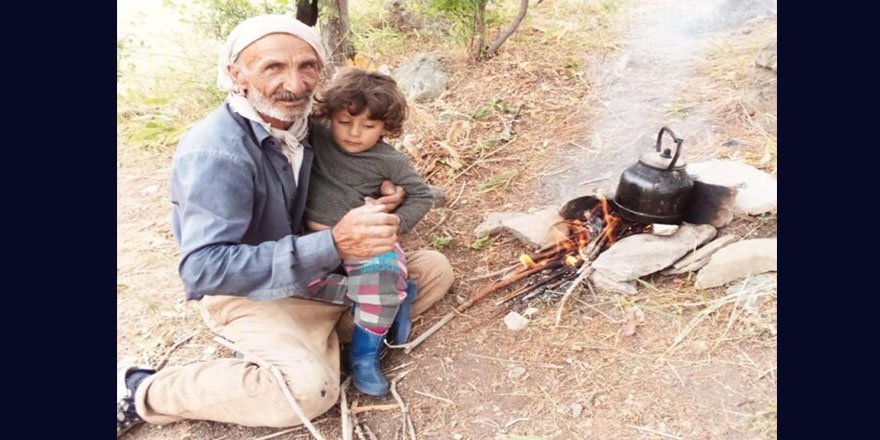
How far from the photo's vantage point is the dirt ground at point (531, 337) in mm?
2451

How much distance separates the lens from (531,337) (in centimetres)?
293

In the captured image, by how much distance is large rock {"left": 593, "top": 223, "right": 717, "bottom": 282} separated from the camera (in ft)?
10.1

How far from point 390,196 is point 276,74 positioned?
0.78 m

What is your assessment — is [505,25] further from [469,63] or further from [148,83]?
[148,83]

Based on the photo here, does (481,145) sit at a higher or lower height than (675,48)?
lower

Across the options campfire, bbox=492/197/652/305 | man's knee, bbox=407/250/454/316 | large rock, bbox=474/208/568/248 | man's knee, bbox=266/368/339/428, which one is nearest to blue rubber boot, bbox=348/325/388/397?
man's knee, bbox=266/368/339/428

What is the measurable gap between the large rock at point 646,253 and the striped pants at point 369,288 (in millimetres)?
1115

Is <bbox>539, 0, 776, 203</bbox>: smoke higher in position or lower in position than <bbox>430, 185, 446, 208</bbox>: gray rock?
higher

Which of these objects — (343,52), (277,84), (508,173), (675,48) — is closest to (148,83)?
(343,52)

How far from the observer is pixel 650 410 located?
2426mm

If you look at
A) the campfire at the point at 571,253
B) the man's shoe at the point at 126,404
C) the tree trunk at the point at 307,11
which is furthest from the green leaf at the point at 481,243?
the tree trunk at the point at 307,11

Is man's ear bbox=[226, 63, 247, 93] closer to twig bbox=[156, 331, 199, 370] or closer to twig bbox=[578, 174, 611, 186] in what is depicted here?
twig bbox=[156, 331, 199, 370]

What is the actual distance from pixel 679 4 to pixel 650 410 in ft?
20.2

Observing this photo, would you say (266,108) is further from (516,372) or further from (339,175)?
(516,372)
